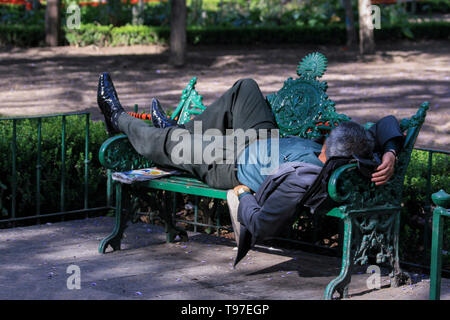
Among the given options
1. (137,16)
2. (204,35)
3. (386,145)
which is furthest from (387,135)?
(137,16)

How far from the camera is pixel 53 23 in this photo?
20844 millimetres

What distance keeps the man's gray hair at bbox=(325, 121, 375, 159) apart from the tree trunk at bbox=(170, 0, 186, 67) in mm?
12949

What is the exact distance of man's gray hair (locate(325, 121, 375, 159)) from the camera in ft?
14.4

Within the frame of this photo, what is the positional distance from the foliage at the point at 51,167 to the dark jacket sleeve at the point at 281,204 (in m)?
2.36

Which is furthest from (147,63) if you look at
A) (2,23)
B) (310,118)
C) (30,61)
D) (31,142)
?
(310,118)

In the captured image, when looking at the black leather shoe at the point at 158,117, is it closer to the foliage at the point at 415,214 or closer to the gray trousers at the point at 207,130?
the gray trousers at the point at 207,130

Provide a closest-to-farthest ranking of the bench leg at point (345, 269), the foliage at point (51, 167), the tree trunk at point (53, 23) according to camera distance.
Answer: the bench leg at point (345, 269), the foliage at point (51, 167), the tree trunk at point (53, 23)

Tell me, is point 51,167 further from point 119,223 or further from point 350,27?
point 350,27

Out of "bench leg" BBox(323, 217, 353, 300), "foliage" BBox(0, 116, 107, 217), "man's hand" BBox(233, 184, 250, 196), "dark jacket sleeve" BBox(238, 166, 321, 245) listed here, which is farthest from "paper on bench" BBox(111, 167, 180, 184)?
→ "bench leg" BBox(323, 217, 353, 300)

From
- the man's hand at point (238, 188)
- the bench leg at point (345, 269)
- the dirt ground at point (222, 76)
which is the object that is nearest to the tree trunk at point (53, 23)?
the dirt ground at point (222, 76)

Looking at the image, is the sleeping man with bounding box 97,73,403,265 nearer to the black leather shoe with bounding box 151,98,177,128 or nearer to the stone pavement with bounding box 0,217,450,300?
the black leather shoe with bounding box 151,98,177,128

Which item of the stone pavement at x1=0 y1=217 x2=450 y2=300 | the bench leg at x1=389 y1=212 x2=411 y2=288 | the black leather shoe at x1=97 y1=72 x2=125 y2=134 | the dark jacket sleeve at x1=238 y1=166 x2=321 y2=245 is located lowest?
the stone pavement at x1=0 y1=217 x2=450 y2=300

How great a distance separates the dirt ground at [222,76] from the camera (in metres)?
13.3

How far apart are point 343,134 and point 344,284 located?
2.72 feet
